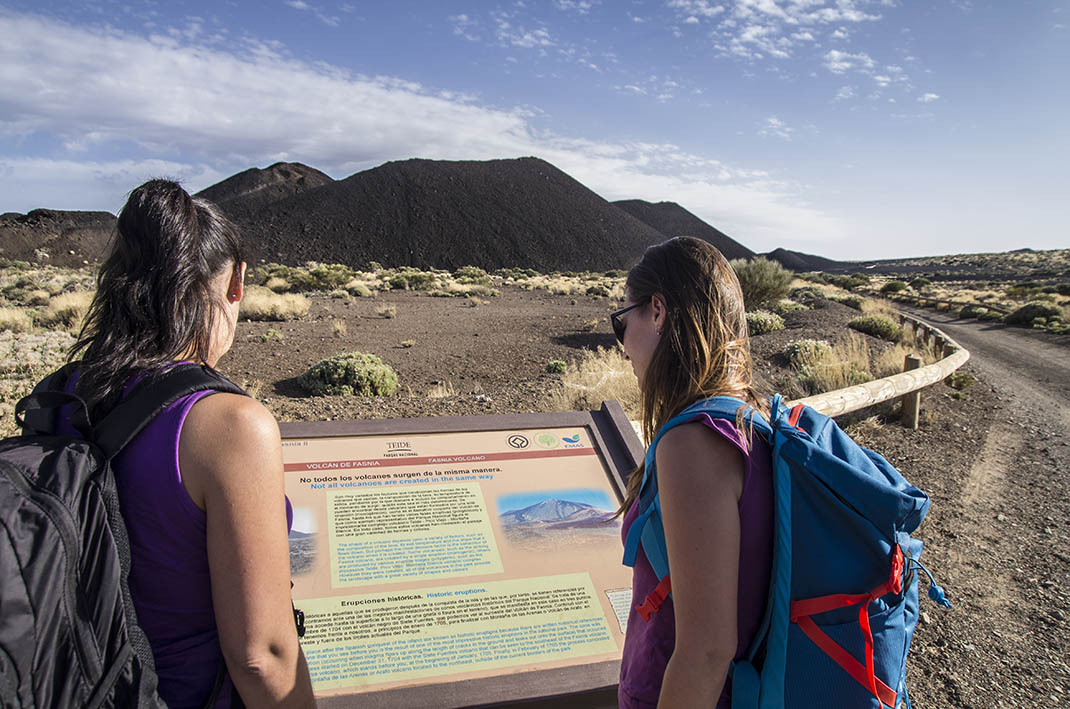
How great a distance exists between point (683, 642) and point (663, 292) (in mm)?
749

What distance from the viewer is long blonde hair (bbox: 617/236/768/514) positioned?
1494mm

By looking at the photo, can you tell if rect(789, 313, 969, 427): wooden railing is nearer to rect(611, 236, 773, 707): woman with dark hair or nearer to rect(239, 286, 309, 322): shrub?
rect(611, 236, 773, 707): woman with dark hair

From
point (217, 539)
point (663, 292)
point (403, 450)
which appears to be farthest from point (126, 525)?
point (403, 450)

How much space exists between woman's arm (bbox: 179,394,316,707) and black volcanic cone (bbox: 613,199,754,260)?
10447 centimetres

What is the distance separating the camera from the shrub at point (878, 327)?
13.6 metres

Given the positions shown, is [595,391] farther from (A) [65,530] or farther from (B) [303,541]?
(A) [65,530]

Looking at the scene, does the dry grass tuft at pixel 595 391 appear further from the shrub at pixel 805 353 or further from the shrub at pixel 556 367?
the shrub at pixel 805 353

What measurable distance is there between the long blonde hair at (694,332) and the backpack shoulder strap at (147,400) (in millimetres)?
912

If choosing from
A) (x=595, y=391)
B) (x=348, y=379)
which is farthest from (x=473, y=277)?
(x=595, y=391)

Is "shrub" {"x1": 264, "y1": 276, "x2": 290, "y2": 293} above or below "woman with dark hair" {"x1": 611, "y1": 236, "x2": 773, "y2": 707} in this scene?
below

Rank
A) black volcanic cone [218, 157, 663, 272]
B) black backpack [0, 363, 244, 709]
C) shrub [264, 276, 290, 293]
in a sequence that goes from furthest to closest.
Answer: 1. black volcanic cone [218, 157, 663, 272]
2. shrub [264, 276, 290, 293]
3. black backpack [0, 363, 244, 709]

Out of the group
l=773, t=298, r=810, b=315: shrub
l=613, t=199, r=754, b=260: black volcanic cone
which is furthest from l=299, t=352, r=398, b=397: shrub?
l=613, t=199, r=754, b=260: black volcanic cone

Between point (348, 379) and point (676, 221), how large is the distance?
108 m

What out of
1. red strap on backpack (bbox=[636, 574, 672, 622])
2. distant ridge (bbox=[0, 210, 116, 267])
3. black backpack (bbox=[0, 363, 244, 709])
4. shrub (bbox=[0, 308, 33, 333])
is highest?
distant ridge (bbox=[0, 210, 116, 267])
